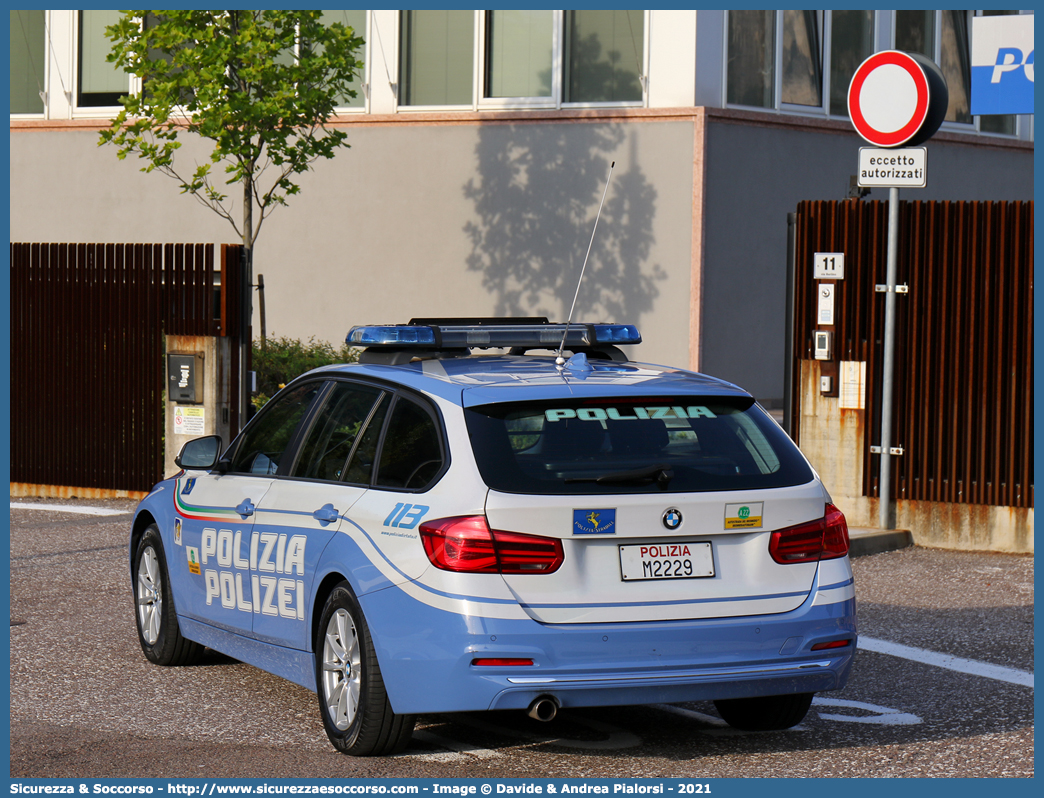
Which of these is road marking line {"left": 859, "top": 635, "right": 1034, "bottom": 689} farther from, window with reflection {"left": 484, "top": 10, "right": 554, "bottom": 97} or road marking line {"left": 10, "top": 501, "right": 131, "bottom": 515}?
window with reflection {"left": 484, "top": 10, "right": 554, "bottom": 97}

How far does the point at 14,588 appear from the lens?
9.84 m

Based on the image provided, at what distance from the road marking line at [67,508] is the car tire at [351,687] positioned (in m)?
8.07

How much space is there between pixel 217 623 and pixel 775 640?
270 centimetres

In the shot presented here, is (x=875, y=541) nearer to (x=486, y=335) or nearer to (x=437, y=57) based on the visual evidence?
(x=486, y=335)

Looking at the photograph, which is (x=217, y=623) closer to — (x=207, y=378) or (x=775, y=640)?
(x=775, y=640)

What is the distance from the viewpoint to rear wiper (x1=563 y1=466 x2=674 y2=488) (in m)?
5.39

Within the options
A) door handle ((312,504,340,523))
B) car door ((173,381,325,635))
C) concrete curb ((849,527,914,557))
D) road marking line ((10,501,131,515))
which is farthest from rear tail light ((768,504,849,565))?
road marking line ((10,501,131,515))

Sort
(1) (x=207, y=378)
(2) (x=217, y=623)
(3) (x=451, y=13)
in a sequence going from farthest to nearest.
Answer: (3) (x=451, y=13)
(1) (x=207, y=378)
(2) (x=217, y=623)

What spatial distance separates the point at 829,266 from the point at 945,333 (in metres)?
1.02

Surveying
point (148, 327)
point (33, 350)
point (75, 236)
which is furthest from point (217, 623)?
point (75, 236)

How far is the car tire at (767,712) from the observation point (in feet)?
20.1

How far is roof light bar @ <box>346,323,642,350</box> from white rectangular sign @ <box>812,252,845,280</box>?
526 centimetres

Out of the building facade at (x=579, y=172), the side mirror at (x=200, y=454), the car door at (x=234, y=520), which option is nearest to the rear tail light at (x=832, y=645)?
the car door at (x=234, y=520)

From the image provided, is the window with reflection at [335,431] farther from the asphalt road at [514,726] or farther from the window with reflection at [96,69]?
the window with reflection at [96,69]
